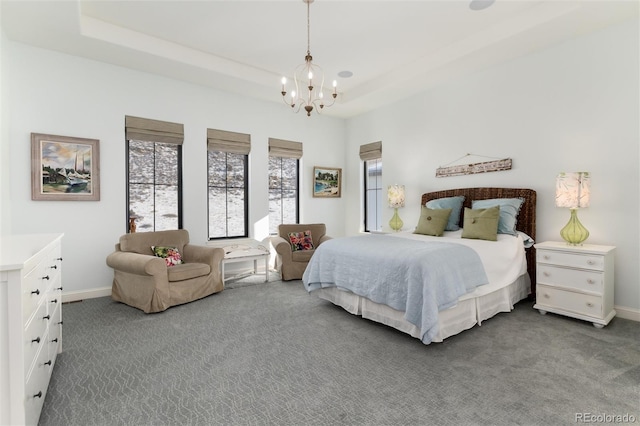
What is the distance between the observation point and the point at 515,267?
132 inches

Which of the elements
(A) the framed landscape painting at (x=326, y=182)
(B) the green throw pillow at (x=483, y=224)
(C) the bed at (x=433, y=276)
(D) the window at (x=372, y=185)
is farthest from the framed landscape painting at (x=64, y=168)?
(B) the green throw pillow at (x=483, y=224)

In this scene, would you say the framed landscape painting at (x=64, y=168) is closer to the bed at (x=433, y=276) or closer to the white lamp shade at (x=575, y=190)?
the bed at (x=433, y=276)

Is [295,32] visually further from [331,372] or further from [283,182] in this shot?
[331,372]

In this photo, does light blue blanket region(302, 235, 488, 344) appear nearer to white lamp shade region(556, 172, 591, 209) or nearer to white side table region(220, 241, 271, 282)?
white lamp shade region(556, 172, 591, 209)

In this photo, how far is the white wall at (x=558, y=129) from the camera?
3148 mm

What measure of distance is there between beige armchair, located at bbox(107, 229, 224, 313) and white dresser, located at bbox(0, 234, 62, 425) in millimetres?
1364

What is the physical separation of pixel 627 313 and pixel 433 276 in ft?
7.69

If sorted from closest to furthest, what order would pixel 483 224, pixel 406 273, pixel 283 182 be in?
1. pixel 406 273
2. pixel 483 224
3. pixel 283 182

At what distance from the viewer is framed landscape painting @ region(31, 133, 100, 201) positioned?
3.60 m

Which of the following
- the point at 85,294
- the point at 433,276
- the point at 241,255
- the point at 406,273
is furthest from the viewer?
the point at 241,255

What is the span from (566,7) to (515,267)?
2.61 metres

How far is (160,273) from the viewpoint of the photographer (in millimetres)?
3363

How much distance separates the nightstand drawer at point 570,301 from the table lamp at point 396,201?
89.8 inches

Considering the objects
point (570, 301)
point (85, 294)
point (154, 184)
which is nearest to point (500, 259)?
point (570, 301)
